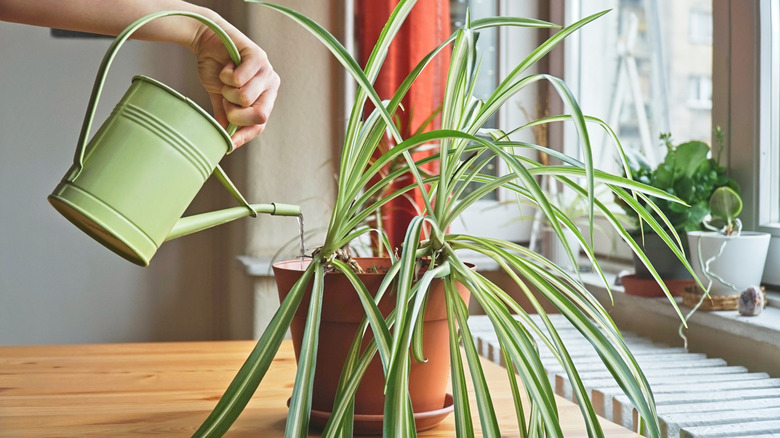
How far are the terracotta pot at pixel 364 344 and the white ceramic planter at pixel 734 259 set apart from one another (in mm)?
940

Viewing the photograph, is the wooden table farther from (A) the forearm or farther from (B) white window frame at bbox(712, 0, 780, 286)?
(B) white window frame at bbox(712, 0, 780, 286)

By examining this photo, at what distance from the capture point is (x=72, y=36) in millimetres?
2566

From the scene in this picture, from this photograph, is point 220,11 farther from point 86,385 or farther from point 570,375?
point 570,375

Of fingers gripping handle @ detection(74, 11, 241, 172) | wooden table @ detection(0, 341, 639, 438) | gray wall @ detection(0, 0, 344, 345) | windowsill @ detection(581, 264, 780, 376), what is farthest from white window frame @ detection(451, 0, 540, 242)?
fingers gripping handle @ detection(74, 11, 241, 172)

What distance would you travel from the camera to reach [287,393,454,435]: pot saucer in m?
0.70

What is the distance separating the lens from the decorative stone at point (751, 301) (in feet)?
4.59

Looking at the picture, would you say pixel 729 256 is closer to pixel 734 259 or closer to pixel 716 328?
pixel 734 259

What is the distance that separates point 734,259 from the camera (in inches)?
57.6

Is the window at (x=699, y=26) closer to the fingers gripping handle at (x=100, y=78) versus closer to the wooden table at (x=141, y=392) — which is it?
the wooden table at (x=141, y=392)

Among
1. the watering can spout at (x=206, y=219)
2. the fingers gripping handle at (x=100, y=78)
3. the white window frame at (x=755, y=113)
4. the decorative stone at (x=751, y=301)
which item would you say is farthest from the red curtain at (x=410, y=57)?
the fingers gripping handle at (x=100, y=78)

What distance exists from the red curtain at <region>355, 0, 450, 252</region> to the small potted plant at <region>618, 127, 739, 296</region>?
704mm

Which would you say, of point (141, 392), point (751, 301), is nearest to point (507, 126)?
point (751, 301)

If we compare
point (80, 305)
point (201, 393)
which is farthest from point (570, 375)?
point (80, 305)

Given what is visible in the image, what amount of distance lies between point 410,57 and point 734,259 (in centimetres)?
111
